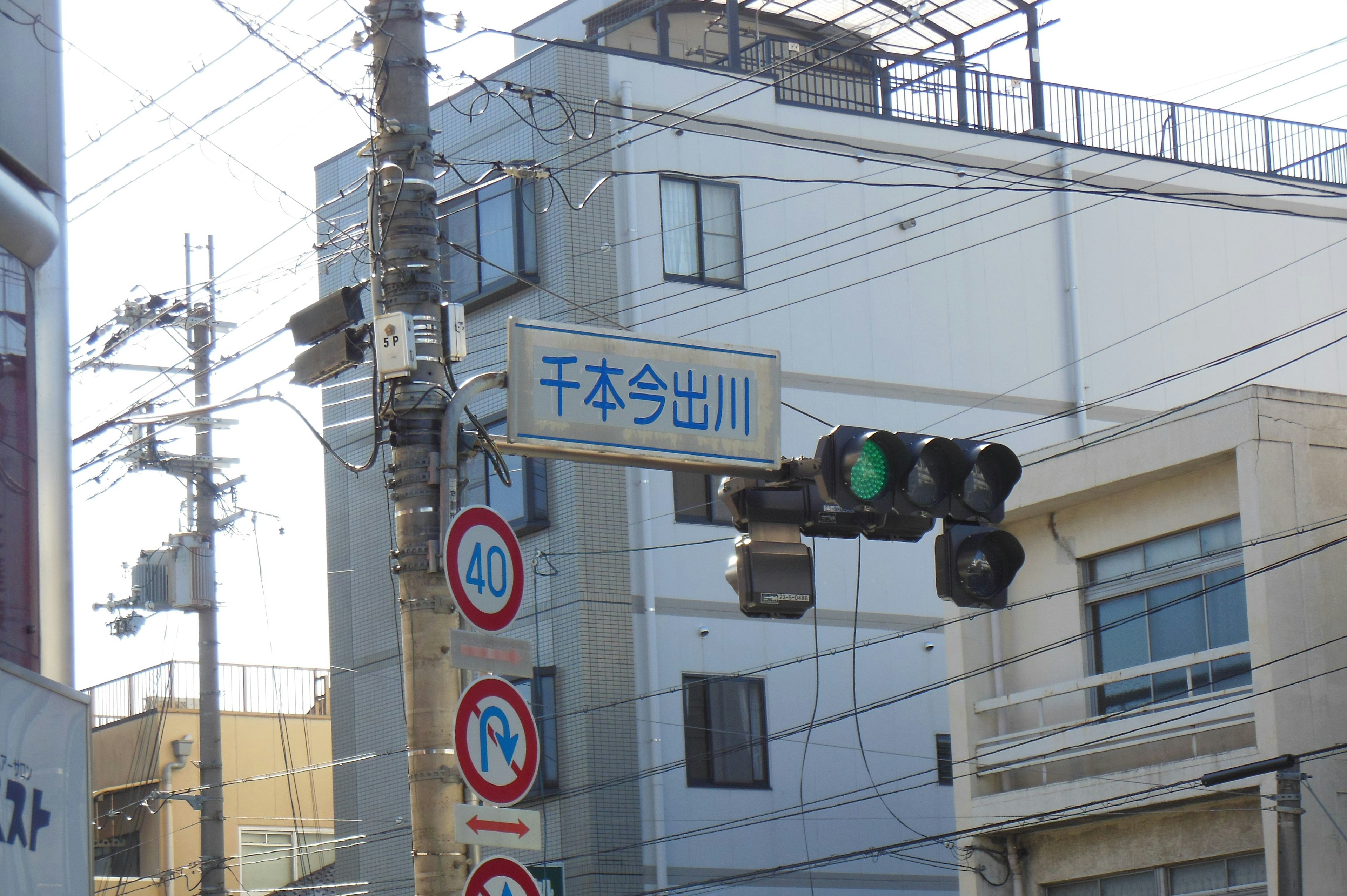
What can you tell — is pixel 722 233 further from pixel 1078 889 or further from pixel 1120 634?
pixel 1078 889

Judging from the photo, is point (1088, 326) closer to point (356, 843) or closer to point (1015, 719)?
point (1015, 719)

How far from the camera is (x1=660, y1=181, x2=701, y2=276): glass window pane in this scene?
24625mm

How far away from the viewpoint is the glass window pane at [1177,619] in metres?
18.0

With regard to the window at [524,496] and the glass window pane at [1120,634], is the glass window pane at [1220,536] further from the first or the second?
the window at [524,496]

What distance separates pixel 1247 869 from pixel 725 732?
8075 millimetres

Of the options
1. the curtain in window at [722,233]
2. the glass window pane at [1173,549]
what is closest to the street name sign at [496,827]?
the glass window pane at [1173,549]

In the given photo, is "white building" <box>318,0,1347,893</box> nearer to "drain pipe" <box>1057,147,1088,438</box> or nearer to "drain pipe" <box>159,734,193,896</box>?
"drain pipe" <box>1057,147,1088,438</box>

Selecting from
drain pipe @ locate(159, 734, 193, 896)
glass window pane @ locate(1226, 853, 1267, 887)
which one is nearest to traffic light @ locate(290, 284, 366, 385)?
glass window pane @ locate(1226, 853, 1267, 887)

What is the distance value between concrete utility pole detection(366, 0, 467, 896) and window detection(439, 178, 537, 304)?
12.2 metres

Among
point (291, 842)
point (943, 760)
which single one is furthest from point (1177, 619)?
point (291, 842)

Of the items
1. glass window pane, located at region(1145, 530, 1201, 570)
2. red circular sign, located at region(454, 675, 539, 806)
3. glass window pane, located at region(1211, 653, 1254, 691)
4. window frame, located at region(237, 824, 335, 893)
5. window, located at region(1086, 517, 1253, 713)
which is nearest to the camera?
red circular sign, located at region(454, 675, 539, 806)

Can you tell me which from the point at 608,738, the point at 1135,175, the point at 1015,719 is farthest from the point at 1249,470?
the point at 1135,175

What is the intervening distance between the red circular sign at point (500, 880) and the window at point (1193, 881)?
10119 millimetres

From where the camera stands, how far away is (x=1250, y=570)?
1684cm
